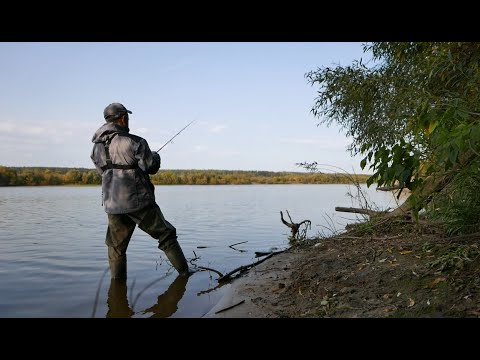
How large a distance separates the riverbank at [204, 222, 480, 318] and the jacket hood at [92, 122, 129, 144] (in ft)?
8.40

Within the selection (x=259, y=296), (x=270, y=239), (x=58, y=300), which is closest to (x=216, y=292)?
(x=259, y=296)

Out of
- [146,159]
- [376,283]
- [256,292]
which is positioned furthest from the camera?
[146,159]

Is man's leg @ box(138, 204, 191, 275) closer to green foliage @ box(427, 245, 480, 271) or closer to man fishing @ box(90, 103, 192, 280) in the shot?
man fishing @ box(90, 103, 192, 280)

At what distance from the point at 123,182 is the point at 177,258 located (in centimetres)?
134

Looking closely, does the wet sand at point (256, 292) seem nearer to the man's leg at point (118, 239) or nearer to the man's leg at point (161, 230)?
the man's leg at point (161, 230)

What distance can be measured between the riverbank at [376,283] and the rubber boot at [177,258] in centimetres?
86

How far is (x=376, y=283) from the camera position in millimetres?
4035

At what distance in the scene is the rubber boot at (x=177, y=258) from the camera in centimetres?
562

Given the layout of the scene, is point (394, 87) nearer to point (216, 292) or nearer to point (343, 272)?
point (343, 272)

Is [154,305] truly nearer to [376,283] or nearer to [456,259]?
[376,283]

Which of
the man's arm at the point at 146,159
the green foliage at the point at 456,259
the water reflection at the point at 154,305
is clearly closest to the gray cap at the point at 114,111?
the man's arm at the point at 146,159

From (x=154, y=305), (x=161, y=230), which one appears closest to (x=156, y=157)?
(x=161, y=230)

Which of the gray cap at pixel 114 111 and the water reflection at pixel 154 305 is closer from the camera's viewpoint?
the water reflection at pixel 154 305

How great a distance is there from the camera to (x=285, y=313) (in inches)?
144
